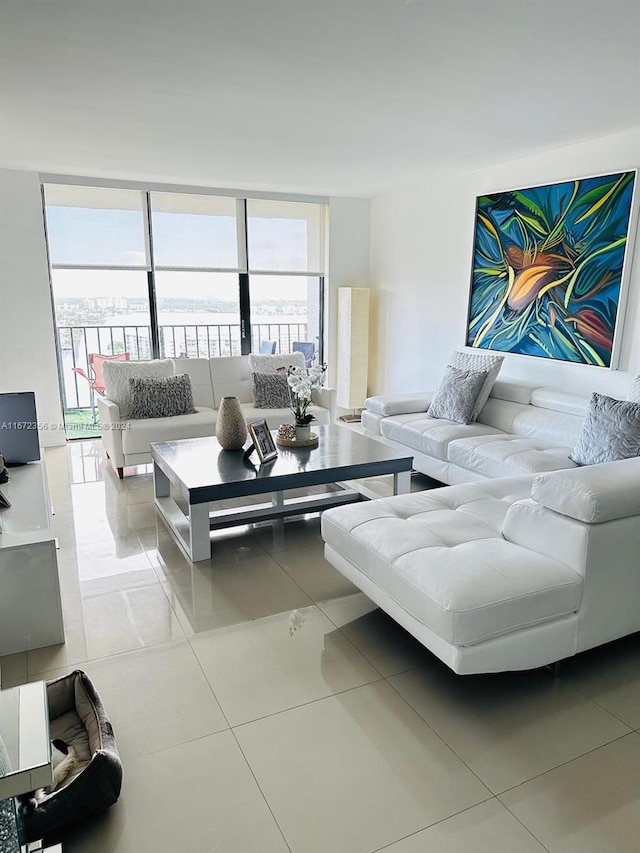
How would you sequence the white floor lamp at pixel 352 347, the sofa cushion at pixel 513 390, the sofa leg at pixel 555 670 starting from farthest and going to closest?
the white floor lamp at pixel 352 347, the sofa cushion at pixel 513 390, the sofa leg at pixel 555 670

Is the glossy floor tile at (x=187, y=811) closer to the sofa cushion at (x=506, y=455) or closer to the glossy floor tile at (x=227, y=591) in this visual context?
the glossy floor tile at (x=227, y=591)

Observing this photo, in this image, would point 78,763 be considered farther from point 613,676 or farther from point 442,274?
point 442,274

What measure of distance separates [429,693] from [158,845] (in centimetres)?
102

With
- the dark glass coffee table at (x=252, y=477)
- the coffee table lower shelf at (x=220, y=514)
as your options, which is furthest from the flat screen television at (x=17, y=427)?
the coffee table lower shelf at (x=220, y=514)

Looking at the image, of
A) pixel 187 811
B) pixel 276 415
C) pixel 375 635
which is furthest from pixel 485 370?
pixel 187 811

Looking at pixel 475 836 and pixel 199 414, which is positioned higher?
pixel 199 414

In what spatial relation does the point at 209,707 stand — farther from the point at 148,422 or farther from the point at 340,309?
the point at 340,309

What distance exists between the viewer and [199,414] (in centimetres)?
494

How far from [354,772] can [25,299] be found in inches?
199

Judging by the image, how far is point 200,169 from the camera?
5.07 m

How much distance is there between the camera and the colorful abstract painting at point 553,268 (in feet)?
13.2

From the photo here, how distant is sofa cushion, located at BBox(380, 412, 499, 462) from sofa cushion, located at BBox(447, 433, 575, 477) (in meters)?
0.09

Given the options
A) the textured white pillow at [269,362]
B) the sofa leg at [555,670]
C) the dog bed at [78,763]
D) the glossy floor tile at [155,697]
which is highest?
the textured white pillow at [269,362]

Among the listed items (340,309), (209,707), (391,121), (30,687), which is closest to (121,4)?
(391,121)
